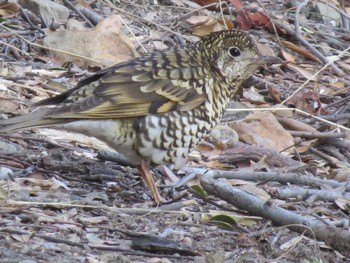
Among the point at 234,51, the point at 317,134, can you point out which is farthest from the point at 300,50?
the point at 234,51

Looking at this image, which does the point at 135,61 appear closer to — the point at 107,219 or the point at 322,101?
the point at 107,219

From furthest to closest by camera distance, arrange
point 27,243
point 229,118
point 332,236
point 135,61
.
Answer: point 229,118 < point 135,61 < point 332,236 < point 27,243

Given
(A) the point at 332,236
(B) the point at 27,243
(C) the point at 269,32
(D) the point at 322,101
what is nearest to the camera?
(B) the point at 27,243

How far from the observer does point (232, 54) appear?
731 centimetres

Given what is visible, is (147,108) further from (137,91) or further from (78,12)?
(78,12)

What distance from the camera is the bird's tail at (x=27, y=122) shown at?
6262 mm

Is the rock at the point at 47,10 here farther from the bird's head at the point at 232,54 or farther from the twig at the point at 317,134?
the bird's head at the point at 232,54

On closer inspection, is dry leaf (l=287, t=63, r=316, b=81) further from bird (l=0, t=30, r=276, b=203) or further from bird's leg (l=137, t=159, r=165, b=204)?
bird's leg (l=137, t=159, r=165, b=204)

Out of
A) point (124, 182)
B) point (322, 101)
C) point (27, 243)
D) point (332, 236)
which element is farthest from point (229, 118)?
point (27, 243)

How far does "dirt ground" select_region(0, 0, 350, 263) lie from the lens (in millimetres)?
5770

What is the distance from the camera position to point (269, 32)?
37.0ft

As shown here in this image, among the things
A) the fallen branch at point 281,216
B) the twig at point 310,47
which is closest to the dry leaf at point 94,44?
the twig at point 310,47

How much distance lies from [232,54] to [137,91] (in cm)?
92

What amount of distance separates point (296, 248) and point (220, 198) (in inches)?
25.5
